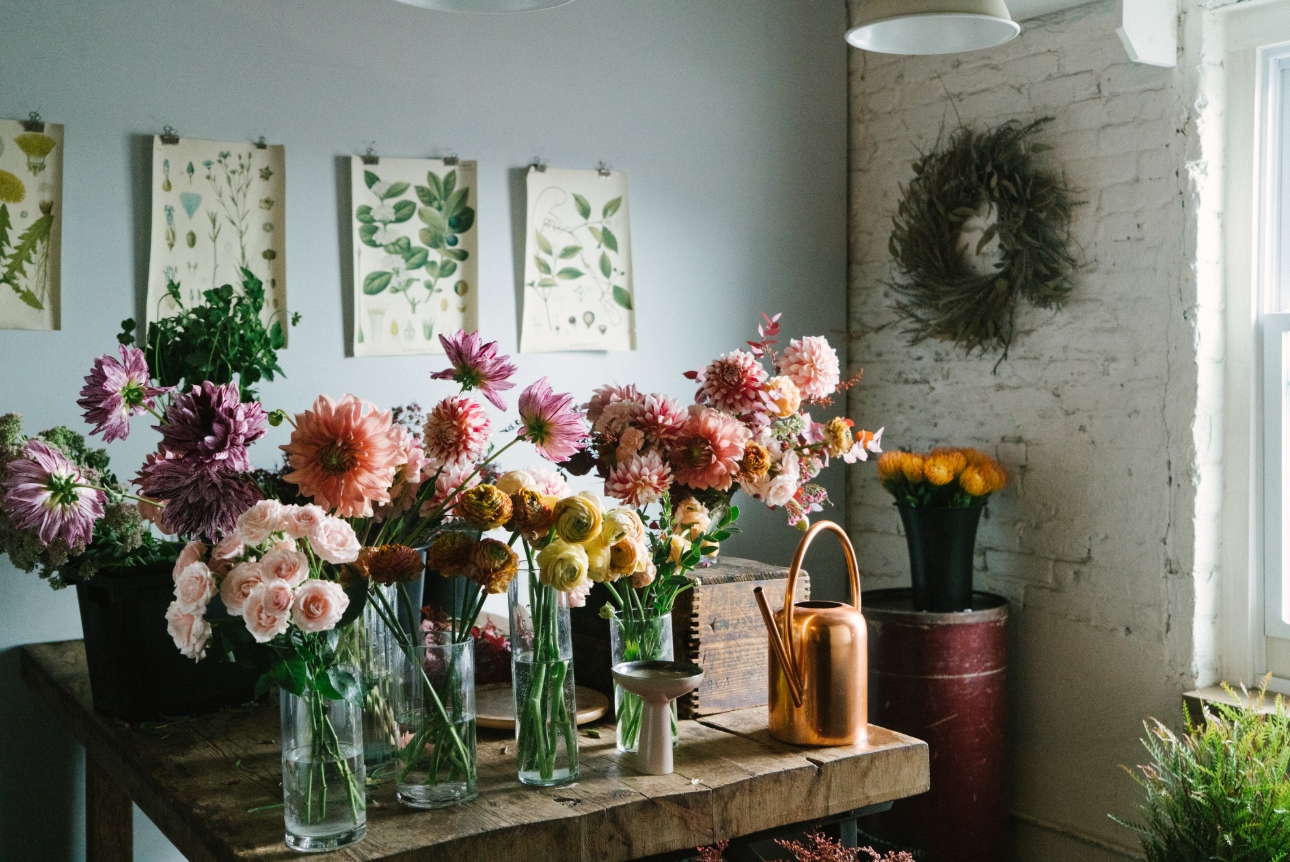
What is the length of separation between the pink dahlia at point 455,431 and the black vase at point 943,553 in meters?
1.70

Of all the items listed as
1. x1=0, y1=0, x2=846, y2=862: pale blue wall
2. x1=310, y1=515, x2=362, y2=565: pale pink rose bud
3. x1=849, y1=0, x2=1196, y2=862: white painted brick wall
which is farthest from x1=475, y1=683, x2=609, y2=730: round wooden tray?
x1=849, y1=0, x2=1196, y2=862: white painted brick wall

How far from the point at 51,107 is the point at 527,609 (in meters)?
1.52

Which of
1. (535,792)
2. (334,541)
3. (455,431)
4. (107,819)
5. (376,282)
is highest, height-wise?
(376,282)

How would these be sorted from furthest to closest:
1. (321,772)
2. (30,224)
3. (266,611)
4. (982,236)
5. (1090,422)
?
(982,236), (1090,422), (30,224), (321,772), (266,611)

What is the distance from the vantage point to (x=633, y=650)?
5.11 feet

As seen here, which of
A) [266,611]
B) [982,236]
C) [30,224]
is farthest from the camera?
[982,236]

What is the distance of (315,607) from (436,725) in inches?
10.3

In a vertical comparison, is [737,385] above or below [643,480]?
above

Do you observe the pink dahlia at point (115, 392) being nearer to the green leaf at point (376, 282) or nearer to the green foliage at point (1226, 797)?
the green leaf at point (376, 282)

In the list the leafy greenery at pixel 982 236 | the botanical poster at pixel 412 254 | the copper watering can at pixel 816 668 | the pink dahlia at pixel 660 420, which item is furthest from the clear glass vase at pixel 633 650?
the leafy greenery at pixel 982 236

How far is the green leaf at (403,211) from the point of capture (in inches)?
105

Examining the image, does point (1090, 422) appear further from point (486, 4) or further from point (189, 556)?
point (189, 556)

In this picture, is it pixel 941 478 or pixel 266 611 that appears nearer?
pixel 266 611

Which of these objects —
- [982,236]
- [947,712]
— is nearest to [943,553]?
[947,712]
